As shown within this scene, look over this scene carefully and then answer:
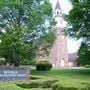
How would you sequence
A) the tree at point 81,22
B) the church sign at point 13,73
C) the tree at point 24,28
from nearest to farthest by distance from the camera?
1. the church sign at point 13,73
2. the tree at point 81,22
3. the tree at point 24,28

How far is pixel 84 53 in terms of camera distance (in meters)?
38.9

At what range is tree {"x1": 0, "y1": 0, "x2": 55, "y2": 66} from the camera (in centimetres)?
4181

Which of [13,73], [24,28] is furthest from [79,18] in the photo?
[13,73]

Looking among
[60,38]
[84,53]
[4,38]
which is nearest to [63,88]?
[84,53]

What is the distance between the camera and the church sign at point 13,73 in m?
24.3

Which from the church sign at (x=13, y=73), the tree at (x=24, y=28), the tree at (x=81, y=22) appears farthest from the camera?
the tree at (x=24, y=28)

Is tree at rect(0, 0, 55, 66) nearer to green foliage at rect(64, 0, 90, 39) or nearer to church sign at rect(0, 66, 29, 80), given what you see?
green foliage at rect(64, 0, 90, 39)

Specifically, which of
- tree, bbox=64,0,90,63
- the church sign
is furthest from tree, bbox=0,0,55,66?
the church sign

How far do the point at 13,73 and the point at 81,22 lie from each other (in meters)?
17.4

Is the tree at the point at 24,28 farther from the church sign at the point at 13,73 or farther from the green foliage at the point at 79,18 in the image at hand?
the church sign at the point at 13,73

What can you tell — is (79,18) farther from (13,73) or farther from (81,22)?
(13,73)

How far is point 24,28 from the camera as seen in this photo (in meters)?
42.8

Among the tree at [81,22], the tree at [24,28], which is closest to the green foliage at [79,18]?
the tree at [81,22]

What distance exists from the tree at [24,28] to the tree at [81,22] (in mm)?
4427
